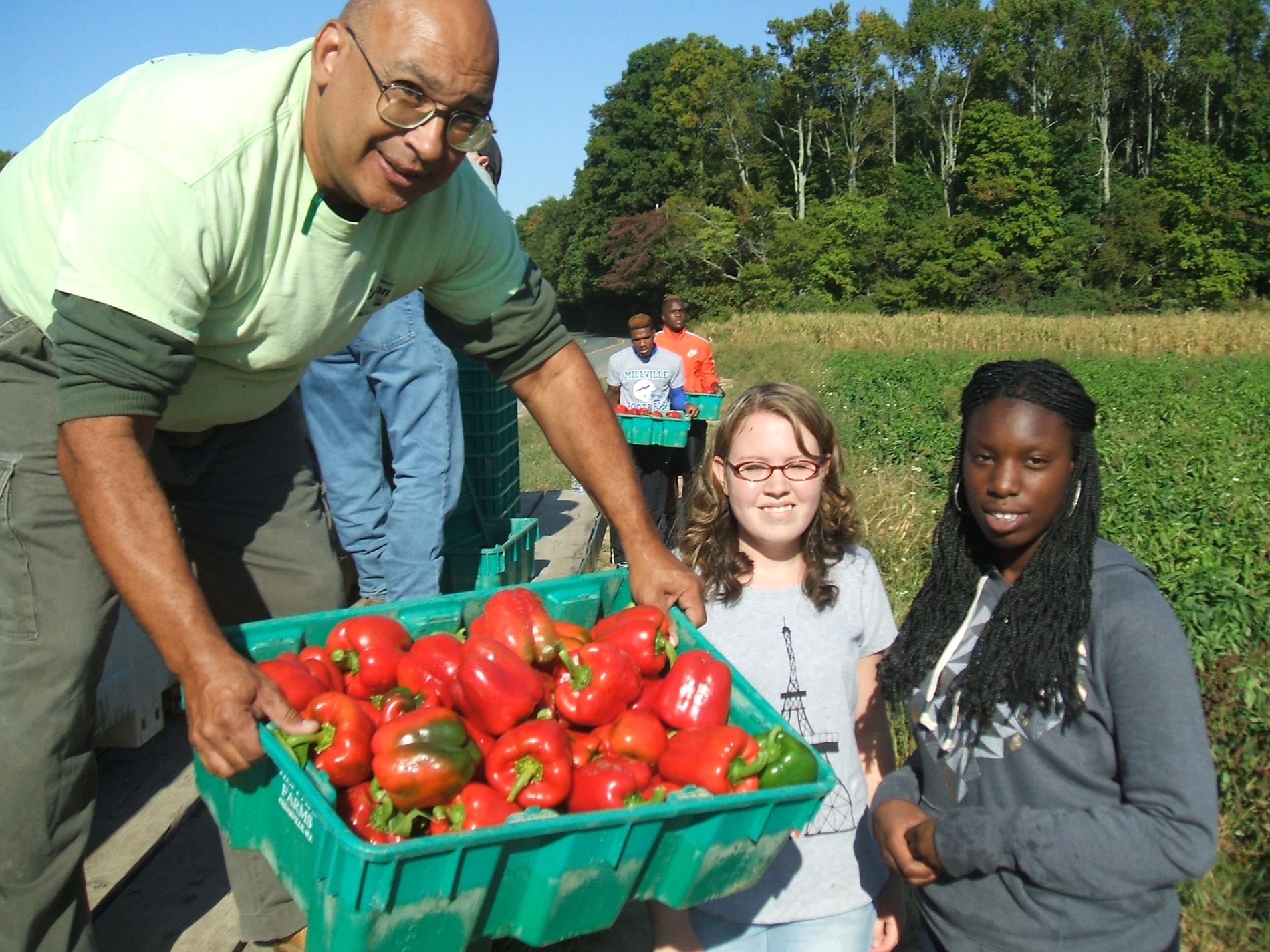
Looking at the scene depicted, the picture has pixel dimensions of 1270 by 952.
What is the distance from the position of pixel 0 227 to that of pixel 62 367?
687 mm

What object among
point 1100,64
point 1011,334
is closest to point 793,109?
point 1100,64

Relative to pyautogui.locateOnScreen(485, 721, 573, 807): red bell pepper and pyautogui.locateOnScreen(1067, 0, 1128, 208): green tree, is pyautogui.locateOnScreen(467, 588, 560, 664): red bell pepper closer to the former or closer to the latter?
pyautogui.locateOnScreen(485, 721, 573, 807): red bell pepper

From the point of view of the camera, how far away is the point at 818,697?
2.58 meters

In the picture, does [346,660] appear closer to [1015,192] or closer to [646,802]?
[646,802]

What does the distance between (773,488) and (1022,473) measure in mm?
658

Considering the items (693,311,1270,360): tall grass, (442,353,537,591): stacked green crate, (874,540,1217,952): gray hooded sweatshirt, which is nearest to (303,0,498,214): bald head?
(874,540,1217,952): gray hooded sweatshirt

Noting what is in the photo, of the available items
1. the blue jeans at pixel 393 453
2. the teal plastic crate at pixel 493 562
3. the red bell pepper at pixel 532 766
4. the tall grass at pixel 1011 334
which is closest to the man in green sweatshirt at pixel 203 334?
the red bell pepper at pixel 532 766

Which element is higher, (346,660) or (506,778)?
(346,660)

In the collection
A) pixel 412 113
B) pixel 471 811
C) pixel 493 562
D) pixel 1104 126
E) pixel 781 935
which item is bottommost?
pixel 781 935

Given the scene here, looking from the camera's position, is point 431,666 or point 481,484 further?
point 481,484

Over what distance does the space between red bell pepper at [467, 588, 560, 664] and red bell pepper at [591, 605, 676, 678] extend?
13 centimetres

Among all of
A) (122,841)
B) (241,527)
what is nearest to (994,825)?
(241,527)

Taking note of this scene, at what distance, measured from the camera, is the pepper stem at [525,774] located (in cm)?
200

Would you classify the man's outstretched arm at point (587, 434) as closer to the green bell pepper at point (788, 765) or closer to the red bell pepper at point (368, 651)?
the red bell pepper at point (368, 651)
